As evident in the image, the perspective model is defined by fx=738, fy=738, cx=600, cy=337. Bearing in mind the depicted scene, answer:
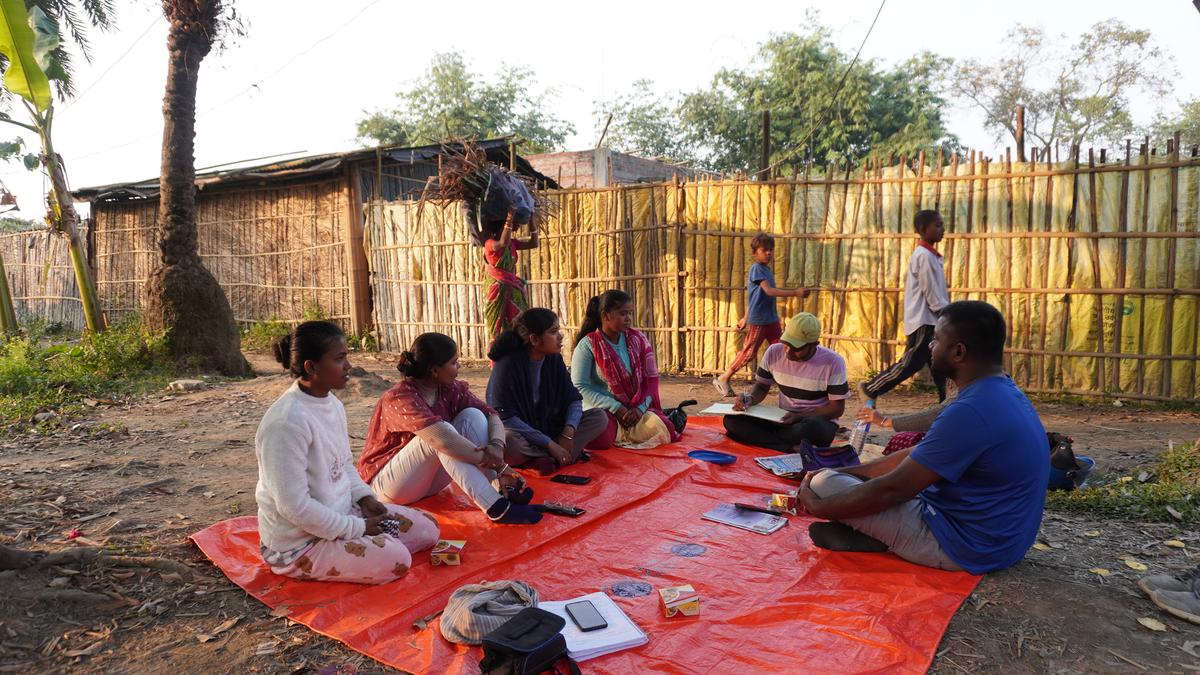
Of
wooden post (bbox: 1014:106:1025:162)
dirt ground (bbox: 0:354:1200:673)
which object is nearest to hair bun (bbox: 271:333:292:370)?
dirt ground (bbox: 0:354:1200:673)

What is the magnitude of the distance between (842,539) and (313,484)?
227 cm

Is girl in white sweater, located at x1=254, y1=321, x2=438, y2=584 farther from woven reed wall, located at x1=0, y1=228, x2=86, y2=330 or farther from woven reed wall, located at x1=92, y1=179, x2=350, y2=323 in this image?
woven reed wall, located at x1=0, y1=228, x2=86, y2=330

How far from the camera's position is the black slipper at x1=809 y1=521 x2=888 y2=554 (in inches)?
127

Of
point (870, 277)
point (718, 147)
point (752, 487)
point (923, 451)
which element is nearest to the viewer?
point (923, 451)

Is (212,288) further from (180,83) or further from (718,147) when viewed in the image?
(718,147)

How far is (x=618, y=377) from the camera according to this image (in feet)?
17.5

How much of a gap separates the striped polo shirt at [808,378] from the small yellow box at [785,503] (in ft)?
4.43

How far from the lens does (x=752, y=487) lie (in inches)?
171

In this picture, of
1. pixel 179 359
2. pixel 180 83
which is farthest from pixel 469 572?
pixel 180 83

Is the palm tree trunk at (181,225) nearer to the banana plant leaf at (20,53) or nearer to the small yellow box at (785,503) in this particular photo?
the banana plant leaf at (20,53)

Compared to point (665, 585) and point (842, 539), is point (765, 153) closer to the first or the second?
point (842, 539)

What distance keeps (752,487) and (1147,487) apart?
6.87ft

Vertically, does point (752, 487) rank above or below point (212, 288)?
below

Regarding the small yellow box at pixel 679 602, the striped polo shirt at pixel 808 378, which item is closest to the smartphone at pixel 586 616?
the small yellow box at pixel 679 602
